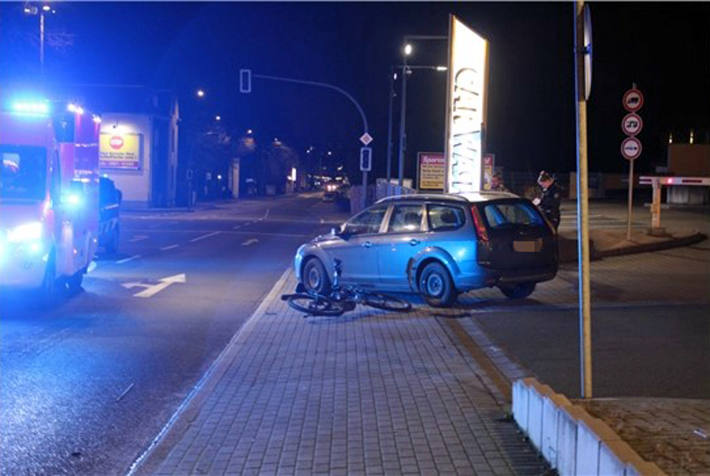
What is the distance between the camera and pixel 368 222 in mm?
14055

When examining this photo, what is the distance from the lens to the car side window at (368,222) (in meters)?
13.9

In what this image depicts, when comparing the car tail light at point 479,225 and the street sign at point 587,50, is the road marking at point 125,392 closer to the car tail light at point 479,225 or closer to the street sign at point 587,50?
the street sign at point 587,50

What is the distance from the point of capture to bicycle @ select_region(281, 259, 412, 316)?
12523mm

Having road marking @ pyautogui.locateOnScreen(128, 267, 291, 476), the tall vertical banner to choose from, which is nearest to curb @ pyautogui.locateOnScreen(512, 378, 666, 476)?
road marking @ pyautogui.locateOnScreen(128, 267, 291, 476)

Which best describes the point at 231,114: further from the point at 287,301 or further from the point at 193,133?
the point at 287,301

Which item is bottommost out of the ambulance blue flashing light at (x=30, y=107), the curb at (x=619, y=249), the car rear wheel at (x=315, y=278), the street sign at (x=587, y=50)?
the car rear wheel at (x=315, y=278)

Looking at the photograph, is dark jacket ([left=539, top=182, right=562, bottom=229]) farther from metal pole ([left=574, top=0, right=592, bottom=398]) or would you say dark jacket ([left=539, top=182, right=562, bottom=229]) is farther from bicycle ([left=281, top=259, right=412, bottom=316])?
metal pole ([left=574, top=0, right=592, bottom=398])

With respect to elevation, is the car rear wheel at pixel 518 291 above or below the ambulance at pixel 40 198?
below

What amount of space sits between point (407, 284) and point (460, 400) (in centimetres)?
593

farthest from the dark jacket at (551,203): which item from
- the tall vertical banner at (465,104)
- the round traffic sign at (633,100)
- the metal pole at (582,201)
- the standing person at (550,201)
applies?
the metal pole at (582,201)

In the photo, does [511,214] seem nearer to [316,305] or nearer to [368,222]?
[368,222]

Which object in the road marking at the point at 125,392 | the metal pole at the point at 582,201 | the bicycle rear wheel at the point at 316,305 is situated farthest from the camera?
the bicycle rear wheel at the point at 316,305

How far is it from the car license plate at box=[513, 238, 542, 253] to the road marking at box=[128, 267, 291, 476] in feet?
12.3

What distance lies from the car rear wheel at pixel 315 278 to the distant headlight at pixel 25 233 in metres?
4.22
